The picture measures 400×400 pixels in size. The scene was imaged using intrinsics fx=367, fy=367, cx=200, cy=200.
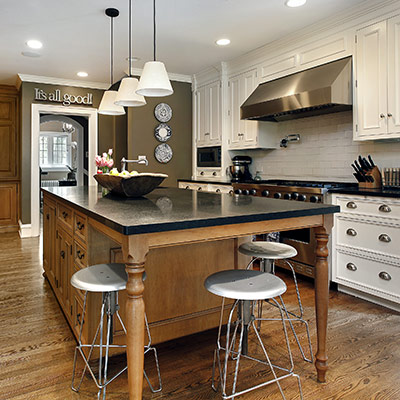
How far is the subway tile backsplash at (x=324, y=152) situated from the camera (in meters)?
3.58

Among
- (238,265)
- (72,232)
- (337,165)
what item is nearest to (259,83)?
(337,165)

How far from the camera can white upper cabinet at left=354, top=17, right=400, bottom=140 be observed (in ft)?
10.1

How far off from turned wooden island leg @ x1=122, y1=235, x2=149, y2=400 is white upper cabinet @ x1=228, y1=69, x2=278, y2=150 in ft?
11.9

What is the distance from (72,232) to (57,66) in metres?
3.92

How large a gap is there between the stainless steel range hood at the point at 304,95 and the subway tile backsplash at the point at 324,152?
153mm

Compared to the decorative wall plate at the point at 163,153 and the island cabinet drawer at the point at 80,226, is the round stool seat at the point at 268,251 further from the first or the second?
the decorative wall plate at the point at 163,153

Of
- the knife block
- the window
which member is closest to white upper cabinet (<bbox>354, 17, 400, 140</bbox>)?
the knife block

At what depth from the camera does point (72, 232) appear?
234 centimetres

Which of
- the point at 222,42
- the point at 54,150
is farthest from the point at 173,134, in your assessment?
the point at 54,150

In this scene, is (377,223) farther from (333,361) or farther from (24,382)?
(24,382)

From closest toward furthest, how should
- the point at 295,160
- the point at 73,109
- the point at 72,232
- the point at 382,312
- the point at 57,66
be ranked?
the point at 72,232 < the point at 382,312 < the point at 295,160 < the point at 57,66 < the point at 73,109

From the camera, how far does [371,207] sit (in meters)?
2.96

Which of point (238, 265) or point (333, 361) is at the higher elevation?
point (238, 265)

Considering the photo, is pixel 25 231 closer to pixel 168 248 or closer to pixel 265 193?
pixel 265 193
